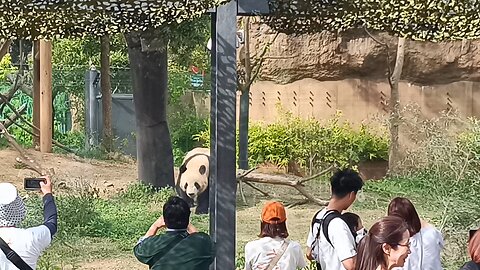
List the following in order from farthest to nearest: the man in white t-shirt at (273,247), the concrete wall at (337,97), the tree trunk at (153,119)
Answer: the concrete wall at (337,97) → the tree trunk at (153,119) → the man in white t-shirt at (273,247)

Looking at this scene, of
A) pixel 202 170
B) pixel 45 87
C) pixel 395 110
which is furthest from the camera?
pixel 395 110

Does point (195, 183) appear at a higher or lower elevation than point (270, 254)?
lower

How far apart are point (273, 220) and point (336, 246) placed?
45cm

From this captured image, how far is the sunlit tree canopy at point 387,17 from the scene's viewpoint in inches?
183

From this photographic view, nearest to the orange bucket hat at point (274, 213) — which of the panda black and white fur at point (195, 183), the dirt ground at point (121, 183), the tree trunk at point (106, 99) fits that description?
the dirt ground at point (121, 183)

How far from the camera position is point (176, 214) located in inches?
149

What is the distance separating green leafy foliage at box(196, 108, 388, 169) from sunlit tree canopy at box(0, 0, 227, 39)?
721cm

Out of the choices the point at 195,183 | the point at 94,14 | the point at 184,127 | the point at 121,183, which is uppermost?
the point at 94,14

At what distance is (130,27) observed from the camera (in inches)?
186

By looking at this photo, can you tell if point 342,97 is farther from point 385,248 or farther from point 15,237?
point 385,248

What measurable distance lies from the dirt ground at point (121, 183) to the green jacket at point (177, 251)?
4.10 m

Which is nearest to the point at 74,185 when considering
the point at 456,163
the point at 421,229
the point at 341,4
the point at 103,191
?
the point at 103,191

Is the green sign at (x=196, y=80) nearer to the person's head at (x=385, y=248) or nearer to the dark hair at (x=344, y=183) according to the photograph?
the dark hair at (x=344, y=183)

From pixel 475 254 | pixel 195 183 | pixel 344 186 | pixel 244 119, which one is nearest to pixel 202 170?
pixel 195 183
